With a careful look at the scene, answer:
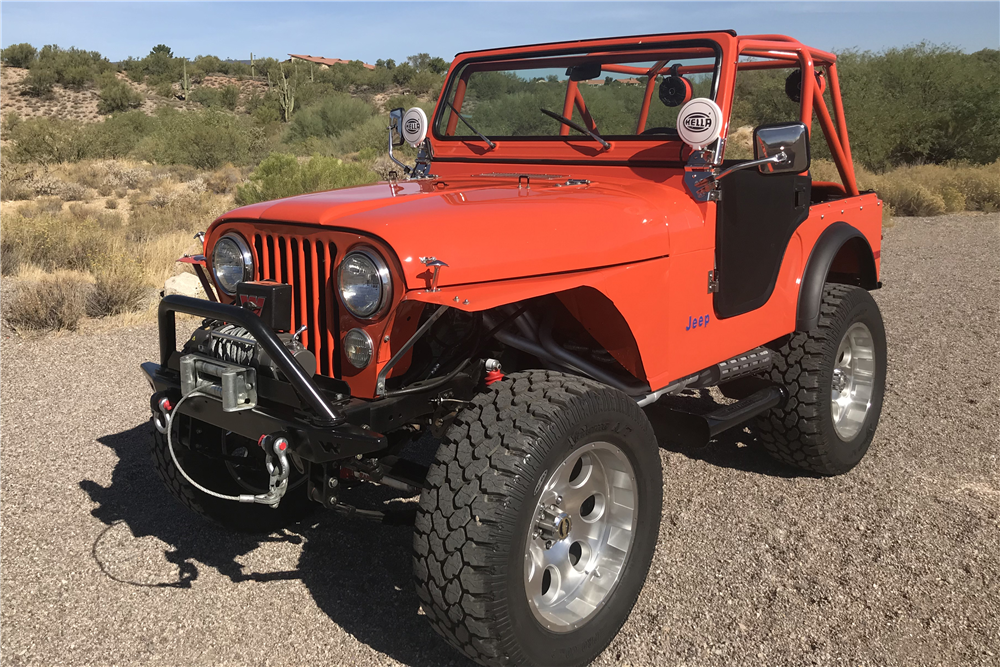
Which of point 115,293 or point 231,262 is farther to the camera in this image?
point 115,293

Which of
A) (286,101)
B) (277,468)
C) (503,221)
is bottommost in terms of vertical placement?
(277,468)

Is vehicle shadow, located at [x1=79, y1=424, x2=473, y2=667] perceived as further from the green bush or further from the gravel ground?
the green bush

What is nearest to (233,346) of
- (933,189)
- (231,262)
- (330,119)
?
(231,262)

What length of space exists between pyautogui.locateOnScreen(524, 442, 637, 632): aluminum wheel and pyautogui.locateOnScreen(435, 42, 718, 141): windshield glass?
1727 mm

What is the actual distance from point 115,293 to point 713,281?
628 cm

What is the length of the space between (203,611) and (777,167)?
280cm

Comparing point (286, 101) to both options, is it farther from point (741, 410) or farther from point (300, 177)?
point (741, 410)

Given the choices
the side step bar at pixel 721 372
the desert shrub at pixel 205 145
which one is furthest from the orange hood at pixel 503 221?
the desert shrub at pixel 205 145

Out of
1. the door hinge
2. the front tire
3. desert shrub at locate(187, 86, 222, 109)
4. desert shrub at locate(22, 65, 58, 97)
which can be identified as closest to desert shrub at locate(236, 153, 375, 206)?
the door hinge

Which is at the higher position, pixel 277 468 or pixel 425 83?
pixel 425 83

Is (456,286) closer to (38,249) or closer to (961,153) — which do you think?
(38,249)

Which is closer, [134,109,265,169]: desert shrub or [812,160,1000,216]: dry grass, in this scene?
[812,160,1000,216]: dry grass

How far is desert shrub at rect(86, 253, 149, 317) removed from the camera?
295 inches

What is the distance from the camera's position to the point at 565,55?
12.8 feet
